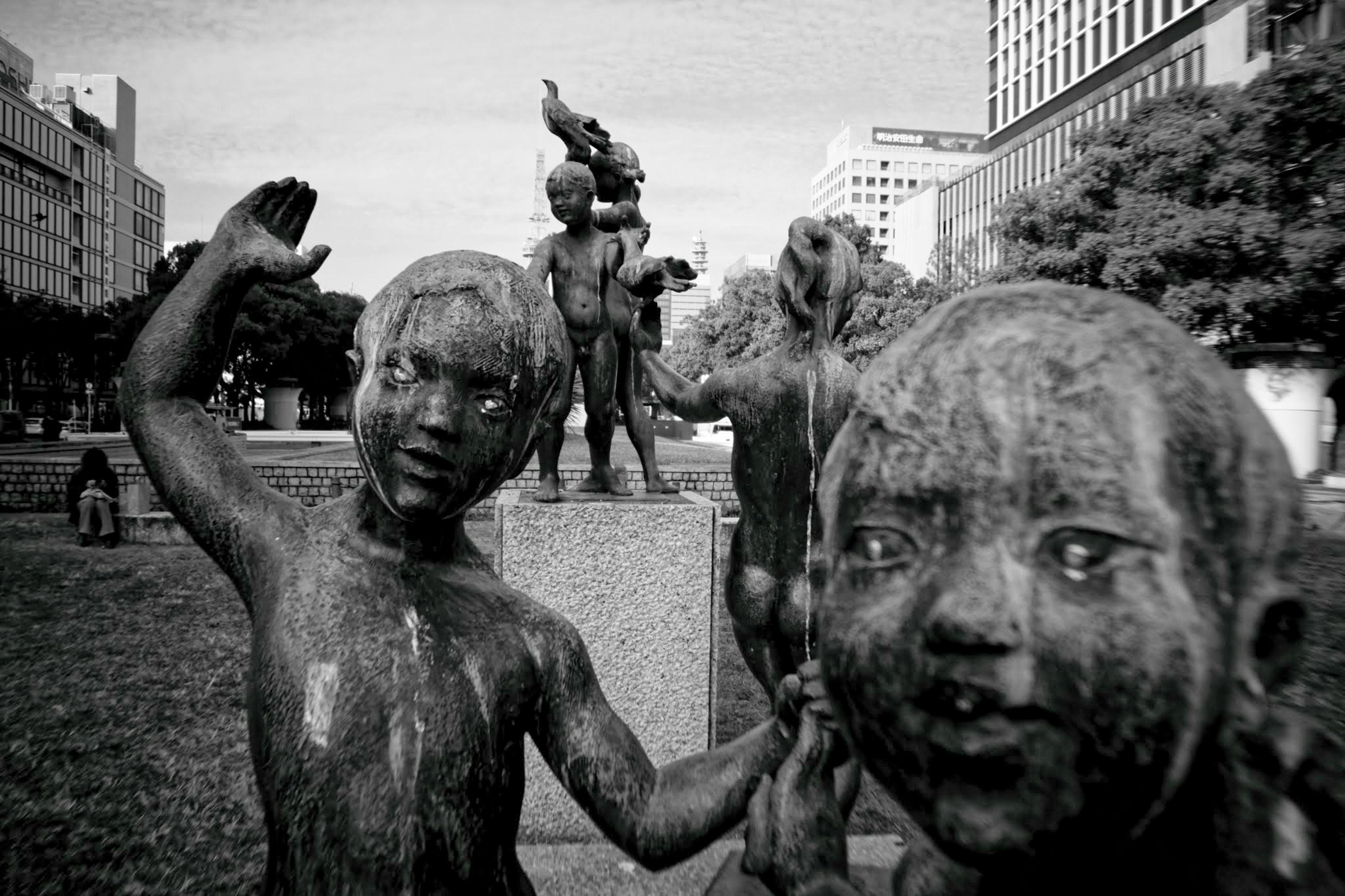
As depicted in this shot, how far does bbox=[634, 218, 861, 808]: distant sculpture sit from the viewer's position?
3.87m

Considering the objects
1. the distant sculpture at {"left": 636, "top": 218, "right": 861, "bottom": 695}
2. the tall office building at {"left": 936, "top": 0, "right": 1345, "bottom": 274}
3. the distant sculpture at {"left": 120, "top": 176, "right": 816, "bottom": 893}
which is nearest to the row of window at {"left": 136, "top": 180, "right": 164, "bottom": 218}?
the tall office building at {"left": 936, "top": 0, "right": 1345, "bottom": 274}

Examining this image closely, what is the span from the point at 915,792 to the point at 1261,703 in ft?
0.93

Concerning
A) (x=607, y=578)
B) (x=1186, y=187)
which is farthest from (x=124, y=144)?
(x=607, y=578)

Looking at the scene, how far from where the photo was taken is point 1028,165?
4847cm

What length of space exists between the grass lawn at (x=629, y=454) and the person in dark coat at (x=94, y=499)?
10.7 ft

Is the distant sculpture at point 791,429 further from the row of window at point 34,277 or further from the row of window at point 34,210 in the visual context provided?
the row of window at point 34,210

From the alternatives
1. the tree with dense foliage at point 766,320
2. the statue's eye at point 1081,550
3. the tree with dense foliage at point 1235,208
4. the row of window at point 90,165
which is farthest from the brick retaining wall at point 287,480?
the row of window at point 90,165

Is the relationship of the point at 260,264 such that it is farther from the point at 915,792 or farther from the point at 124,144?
the point at 124,144

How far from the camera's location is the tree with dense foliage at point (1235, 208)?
14328 millimetres

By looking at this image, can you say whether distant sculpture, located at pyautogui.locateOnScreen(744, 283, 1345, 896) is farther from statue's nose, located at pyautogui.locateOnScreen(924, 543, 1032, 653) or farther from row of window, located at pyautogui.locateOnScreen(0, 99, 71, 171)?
row of window, located at pyautogui.locateOnScreen(0, 99, 71, 171)

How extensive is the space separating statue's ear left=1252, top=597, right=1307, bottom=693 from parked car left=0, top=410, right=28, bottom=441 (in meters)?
38.8

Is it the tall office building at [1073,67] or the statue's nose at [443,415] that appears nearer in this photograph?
the statue's nose at [443,415]

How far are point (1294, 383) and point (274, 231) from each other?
16.3 meters

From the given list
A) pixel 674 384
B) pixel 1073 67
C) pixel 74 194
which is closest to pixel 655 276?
pixel 674 384
